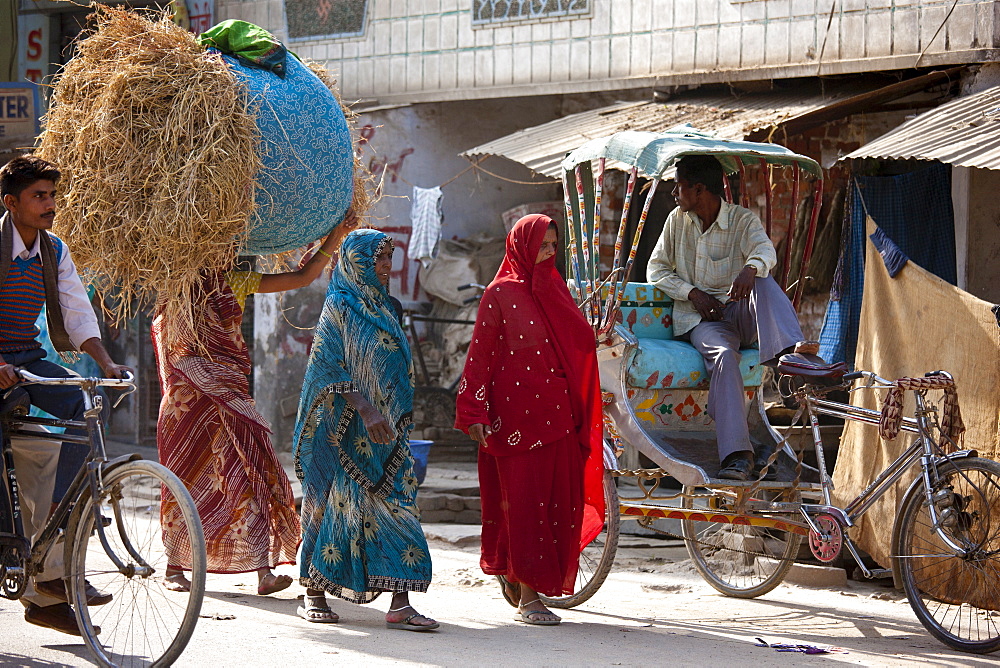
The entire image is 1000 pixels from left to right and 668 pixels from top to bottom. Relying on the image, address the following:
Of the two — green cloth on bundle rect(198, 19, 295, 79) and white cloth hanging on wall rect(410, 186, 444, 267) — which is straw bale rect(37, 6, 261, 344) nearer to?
green cloth on bundle rect(198, 19, 295, 79)

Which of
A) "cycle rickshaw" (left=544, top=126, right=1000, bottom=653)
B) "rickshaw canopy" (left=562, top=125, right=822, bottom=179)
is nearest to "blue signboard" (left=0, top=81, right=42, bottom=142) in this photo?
"cycle rickshaw" (left=544, top=126, right=1000, bottom=653)

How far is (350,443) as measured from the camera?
522 centimetres

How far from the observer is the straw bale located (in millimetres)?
4734

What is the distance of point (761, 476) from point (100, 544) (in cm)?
293

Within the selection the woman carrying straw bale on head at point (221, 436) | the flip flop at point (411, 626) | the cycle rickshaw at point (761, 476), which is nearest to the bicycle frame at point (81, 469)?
the woman carrying straw bale on head at point (221, 436)

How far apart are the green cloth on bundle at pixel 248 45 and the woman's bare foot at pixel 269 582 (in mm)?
2376

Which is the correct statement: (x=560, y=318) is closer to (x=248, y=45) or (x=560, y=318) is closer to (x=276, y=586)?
(x=248, y=45)

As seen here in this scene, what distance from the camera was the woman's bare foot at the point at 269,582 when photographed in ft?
19.1

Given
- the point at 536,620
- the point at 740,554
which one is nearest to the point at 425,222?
the point at 740,554

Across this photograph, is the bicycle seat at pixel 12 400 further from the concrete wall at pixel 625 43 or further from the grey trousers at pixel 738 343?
the concrete wall at pixel 625 43

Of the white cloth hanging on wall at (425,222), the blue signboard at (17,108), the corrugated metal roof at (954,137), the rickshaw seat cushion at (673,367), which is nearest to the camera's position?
the rickshaw seat cushion at (673,367)

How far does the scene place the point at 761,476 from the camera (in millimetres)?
5547

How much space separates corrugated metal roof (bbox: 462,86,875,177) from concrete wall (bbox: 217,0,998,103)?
212 mm

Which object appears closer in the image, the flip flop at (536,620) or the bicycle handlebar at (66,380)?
the bicycle handlebar at (66,380)
